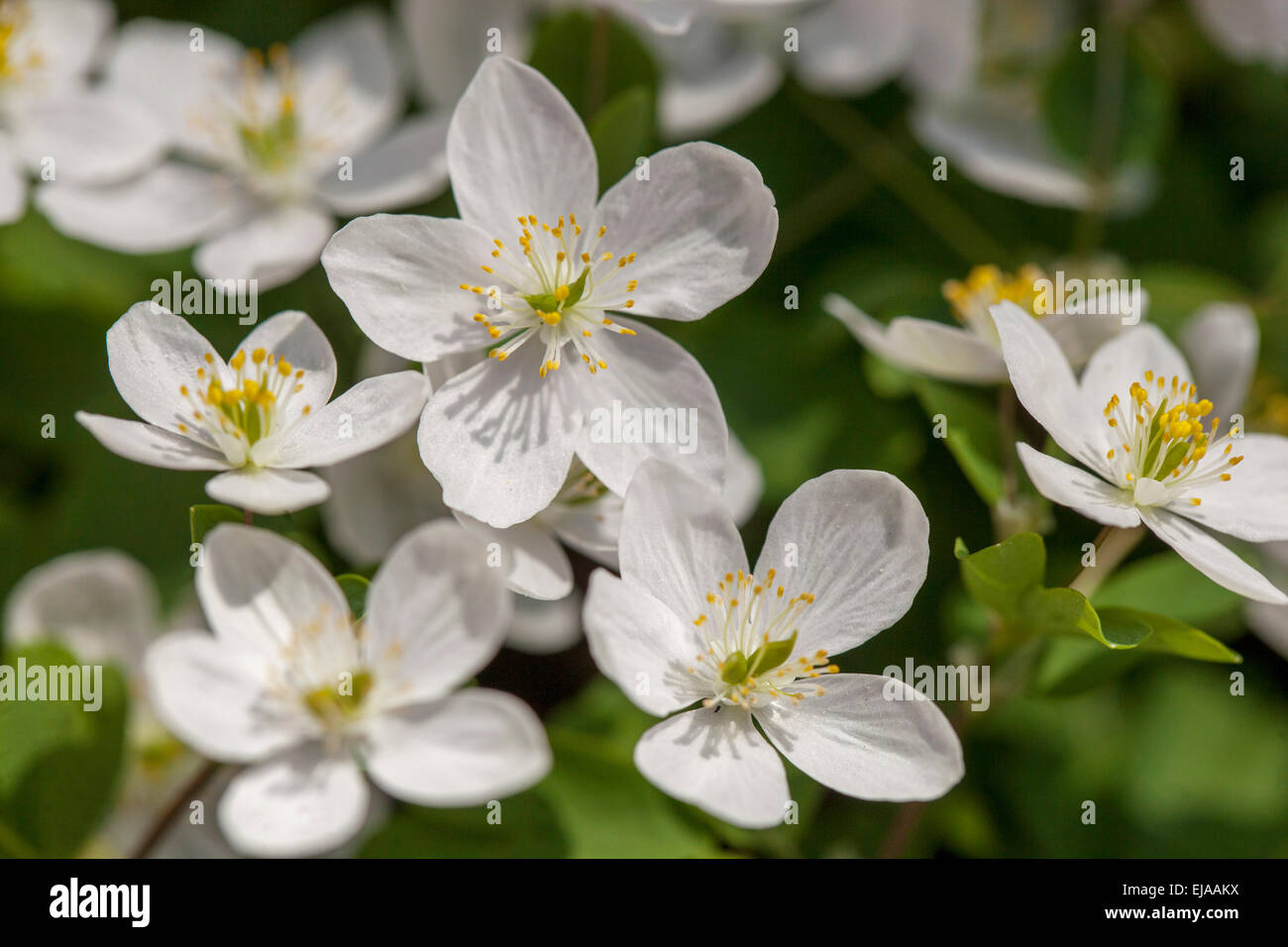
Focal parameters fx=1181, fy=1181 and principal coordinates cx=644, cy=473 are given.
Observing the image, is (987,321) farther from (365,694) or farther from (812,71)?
(365,694)

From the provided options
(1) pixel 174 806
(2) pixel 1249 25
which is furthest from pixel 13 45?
(2) pixel 1249 25

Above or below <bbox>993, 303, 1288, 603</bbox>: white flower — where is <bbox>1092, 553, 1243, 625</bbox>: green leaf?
below

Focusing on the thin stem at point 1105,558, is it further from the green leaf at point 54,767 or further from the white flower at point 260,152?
the green leaf at point 54,767

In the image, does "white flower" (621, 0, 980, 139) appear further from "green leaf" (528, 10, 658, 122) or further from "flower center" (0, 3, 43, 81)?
"flower center" (0, 3, 43, 81)

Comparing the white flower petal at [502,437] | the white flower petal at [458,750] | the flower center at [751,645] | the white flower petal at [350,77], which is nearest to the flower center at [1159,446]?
the flower center at [751,645]

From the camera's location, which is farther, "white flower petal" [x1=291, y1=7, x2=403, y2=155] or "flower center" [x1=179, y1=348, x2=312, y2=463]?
"white flower petal" [x1=291, y1=7, x2=403, y2=155]

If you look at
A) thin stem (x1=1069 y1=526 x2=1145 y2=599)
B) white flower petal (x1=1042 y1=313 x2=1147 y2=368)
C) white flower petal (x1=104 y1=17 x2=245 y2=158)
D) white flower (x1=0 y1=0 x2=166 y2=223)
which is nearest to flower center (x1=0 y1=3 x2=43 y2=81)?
white flower (x1=0 y1=0 x2=166 y2=223)
